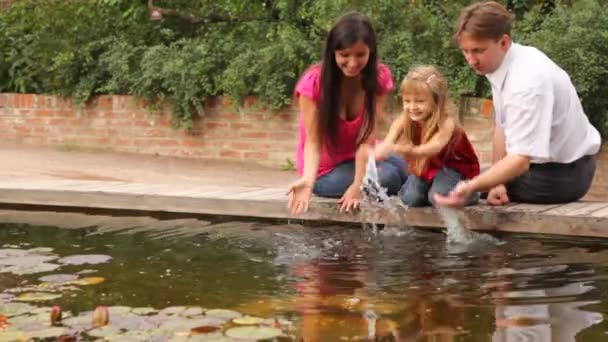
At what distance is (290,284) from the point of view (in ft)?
14.0

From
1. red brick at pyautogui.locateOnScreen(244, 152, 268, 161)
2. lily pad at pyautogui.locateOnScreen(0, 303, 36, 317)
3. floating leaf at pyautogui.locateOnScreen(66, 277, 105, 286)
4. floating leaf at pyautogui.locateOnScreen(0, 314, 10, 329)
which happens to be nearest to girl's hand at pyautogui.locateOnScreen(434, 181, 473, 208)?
floating leaf at pyautogui.locateOnScreen(66, 277, 105, 286)

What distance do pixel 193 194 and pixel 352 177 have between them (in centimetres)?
117

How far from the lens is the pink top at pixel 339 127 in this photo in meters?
5.62

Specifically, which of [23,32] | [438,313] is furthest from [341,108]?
[23,32]

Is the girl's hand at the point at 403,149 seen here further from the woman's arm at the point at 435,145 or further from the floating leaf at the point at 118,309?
the floating leaf at the point at 118,309

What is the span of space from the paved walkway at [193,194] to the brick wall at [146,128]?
231 mm

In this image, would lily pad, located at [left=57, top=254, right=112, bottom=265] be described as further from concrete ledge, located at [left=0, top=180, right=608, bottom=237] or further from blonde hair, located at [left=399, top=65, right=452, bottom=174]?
blonde hair, located at [left=399, top=65, right=452, bottom=174]

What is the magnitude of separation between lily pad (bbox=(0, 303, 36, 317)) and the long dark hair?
7.37ft

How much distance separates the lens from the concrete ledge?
207 inches

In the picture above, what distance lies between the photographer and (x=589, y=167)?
545 cm

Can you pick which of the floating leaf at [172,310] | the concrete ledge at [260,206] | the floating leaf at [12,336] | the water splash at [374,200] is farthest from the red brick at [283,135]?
the floating leaf at [12,336]

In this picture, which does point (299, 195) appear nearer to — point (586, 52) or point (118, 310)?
point (118, 310)

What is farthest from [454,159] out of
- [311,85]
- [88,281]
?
[88,281]

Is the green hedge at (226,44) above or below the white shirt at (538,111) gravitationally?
above
